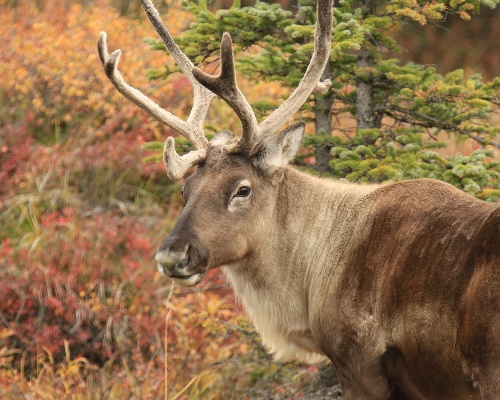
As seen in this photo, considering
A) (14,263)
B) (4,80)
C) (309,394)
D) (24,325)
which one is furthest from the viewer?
(4,80)

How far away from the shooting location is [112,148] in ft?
34.5

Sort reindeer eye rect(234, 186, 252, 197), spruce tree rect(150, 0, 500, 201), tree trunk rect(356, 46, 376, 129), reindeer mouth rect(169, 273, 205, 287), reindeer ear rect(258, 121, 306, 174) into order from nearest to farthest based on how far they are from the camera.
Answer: reindeer mouth rect(169, 273, 205, 287) < reindeer eye rect(234, 186, 252, 197) < reindeer ear rect(258, 121, 306, 174) < spruce tree rect(150, 0, 500, 201) < tree trunk rect(356, 46, 376, 129)

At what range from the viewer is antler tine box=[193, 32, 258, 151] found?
15.6 ft

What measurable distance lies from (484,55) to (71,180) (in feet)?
28.5

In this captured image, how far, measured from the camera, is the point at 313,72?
17.3ft

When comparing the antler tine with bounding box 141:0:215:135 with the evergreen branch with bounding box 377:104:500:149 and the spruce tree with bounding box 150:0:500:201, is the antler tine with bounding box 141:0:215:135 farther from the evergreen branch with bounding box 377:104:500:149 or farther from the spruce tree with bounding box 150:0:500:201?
the evergreen branch with bounding box 377:104:500:149

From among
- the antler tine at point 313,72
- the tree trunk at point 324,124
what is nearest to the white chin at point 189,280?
the antler tine at point 313,72

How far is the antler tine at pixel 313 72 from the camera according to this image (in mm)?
5113

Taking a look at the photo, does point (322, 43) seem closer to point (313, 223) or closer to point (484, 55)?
point (313, 223)

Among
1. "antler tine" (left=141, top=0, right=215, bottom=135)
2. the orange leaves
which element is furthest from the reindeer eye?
the orange leaves

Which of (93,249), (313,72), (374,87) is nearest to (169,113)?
(313,72)

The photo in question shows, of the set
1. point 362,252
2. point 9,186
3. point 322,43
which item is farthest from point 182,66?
point 9,186

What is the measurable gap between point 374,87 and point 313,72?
58.7 inches

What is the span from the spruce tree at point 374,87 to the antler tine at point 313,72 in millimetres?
492
